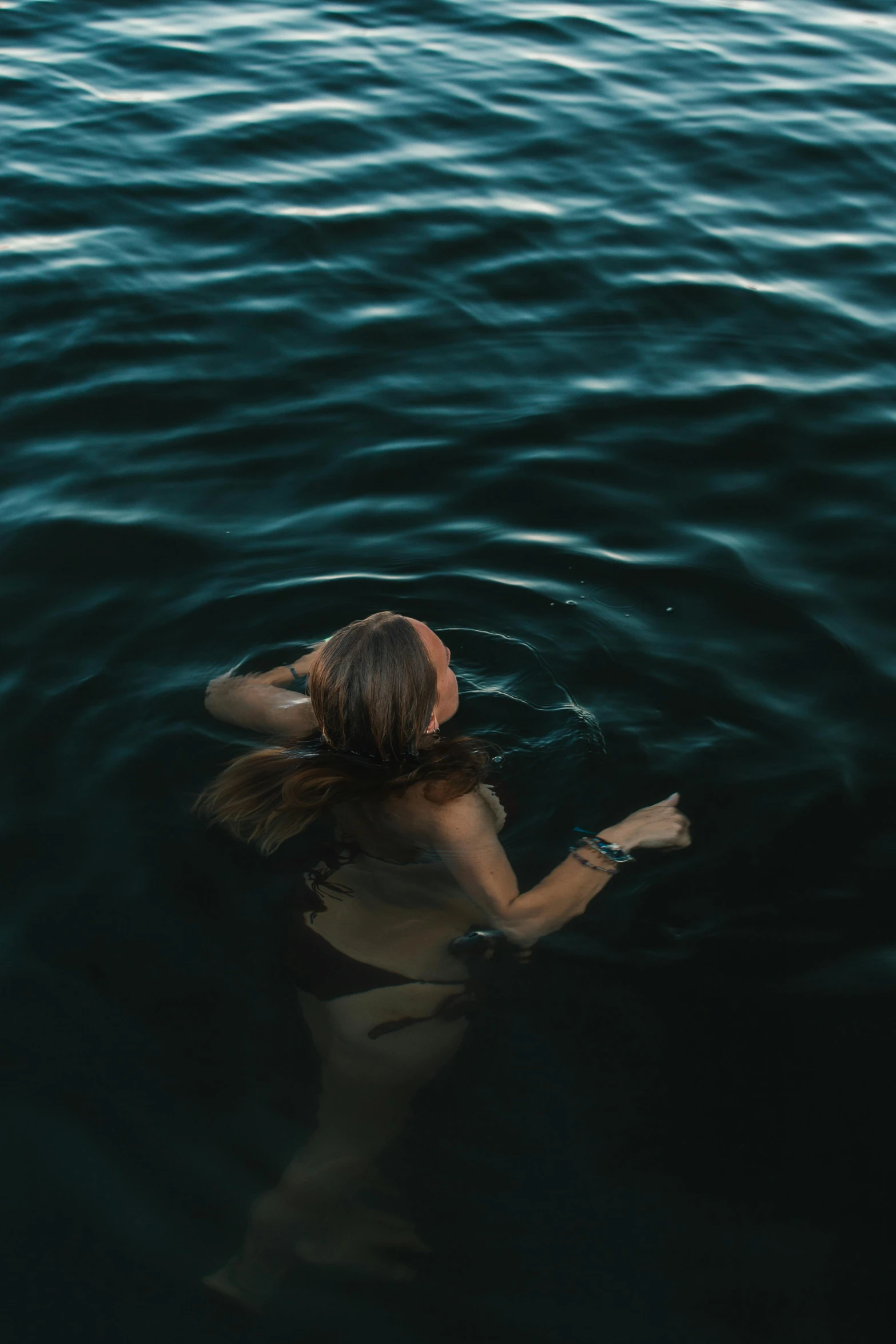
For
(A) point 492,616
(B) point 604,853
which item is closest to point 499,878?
(B) point 604,853

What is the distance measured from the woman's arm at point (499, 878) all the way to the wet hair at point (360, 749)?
0.30 feet

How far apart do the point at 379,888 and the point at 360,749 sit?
0.52 m

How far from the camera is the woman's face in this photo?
412cm

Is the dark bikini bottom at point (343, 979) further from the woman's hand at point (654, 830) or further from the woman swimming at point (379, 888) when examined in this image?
the woman's hand at point (654, 830)

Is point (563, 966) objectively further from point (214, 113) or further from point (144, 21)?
point (144, 21)

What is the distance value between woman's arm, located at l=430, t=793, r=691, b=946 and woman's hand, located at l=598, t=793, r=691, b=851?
0.58ft

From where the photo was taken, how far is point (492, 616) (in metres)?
5.81

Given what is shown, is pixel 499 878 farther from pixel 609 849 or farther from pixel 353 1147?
pixel 353 1147

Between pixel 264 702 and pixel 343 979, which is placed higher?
pixel 264 702

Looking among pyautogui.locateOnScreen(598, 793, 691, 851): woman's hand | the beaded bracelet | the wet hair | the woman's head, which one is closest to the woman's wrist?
pyautogui.locateOnScreen(598, 793, 691, 851): woman's hand

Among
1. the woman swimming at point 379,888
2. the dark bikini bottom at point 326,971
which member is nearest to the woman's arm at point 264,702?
the woman swimming at point 379,888

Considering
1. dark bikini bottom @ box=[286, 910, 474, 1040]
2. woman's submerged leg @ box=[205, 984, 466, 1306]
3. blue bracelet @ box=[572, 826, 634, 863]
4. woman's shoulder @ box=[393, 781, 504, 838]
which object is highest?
woman's shoulder @ box=[393, 781, 504, 838]

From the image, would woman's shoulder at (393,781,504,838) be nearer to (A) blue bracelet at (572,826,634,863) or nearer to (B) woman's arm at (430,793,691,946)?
(B) woman's arm at (430,793,691,946)

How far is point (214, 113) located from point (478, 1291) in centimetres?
1080
